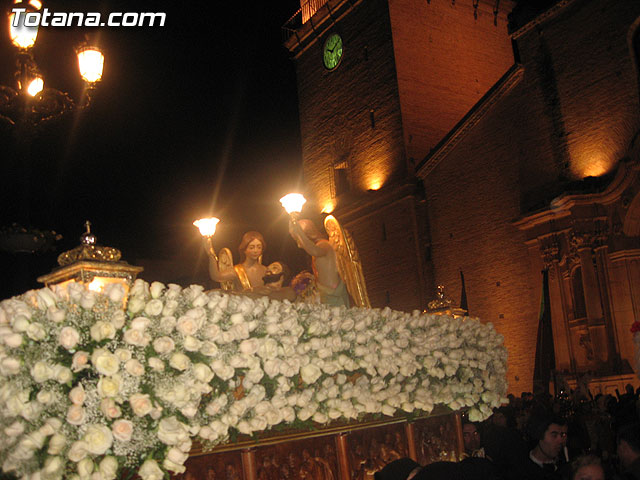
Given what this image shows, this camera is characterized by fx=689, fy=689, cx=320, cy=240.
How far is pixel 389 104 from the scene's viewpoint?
2627cm

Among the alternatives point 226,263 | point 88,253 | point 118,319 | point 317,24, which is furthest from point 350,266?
point 317,24

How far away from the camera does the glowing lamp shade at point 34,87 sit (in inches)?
339

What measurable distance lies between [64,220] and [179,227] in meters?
6.67

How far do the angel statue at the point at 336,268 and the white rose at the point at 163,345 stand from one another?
141 inches

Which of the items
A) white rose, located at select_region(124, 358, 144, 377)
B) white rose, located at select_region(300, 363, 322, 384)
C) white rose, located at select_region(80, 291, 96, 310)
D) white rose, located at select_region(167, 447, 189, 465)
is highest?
white rose, located at select_region(80, 291, 96, 310)

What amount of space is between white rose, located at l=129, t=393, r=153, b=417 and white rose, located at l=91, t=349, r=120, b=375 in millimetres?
148

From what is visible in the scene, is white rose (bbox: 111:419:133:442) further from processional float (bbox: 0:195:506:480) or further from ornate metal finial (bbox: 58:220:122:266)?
ornate metal finial (bbox: 58:220:122:266)

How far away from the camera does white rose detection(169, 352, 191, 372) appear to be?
128 inches

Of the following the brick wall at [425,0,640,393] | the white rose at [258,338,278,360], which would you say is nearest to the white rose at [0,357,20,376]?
the white rose at [258,338,278,360]

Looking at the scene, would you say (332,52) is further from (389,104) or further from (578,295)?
(578,295)

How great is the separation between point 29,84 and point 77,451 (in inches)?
269

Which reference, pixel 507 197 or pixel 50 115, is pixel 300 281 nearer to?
pixel 50 115

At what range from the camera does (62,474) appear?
119 inches

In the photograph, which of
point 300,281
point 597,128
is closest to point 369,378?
point 300,281
